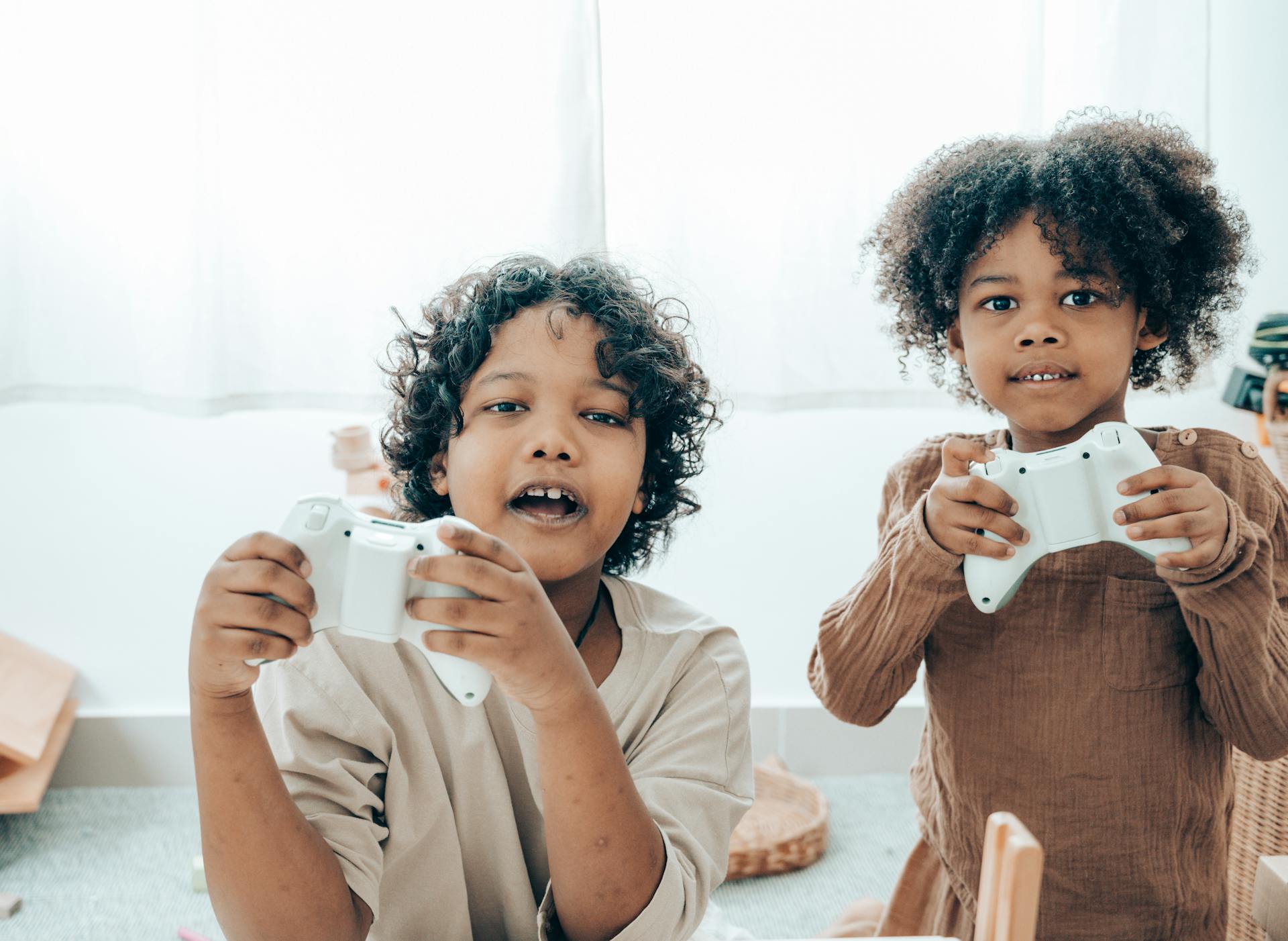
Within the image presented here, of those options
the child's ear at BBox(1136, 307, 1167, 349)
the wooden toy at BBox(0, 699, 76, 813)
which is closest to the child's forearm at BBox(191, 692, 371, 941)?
the child's ear at BBox(1136, 307, 1167, 349)

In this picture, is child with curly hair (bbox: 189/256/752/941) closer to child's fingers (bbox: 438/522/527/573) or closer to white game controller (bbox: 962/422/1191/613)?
child's fingers (bbox: 438/522/527/573)

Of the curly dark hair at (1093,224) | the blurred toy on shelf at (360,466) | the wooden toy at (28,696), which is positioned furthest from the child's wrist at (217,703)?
the wooden toy at (28,696)

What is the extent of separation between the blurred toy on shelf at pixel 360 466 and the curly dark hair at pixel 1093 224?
2.62ft

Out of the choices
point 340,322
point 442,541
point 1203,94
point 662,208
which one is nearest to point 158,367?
point 340,322

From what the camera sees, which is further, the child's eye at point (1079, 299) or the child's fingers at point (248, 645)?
the child's eye at point (1079, 299)

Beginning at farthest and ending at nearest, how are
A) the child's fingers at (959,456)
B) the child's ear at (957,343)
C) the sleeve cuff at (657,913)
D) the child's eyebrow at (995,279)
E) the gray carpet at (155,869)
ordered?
1. the gray carpet at (155,869)
2. the child's ear at (957,343)
3. the child's eyebrow at (995,279)
4. the child's fingers at (959,456)
5. the sleeve cuff at (657,913)

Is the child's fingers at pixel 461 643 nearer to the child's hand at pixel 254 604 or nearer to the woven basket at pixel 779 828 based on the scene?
the child's hand at pixel 254 604

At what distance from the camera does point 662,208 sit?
1.61 meters

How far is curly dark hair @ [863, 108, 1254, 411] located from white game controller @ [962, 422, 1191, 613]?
0.67 ft

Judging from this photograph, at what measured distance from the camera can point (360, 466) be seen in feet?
5.31

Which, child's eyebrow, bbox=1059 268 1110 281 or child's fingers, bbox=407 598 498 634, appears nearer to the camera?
child's fingers, bbox=407 598 498 634

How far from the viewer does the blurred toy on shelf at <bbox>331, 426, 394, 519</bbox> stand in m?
1.61

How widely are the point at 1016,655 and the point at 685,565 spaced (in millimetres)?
966

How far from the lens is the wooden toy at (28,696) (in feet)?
5.34
